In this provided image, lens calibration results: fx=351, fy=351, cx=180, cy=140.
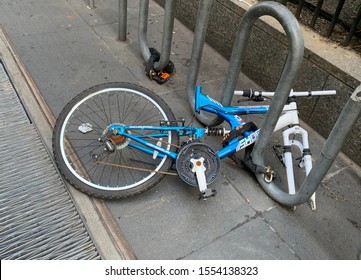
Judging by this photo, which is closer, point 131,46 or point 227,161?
point 227,161

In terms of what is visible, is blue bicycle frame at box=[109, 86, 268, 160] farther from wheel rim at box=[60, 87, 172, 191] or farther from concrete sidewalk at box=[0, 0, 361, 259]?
concrete sidewalk at box=[0, 0, 361, 259]

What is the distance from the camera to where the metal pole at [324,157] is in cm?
185

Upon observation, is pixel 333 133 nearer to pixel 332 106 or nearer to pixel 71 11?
pixel 332 106

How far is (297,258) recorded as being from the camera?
2.34 m

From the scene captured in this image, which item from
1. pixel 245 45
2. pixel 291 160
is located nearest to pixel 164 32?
pixel 245 45

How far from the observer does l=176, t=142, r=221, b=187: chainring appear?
248 centimetres

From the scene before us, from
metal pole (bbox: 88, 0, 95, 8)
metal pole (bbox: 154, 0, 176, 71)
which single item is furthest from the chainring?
metal pole (bbox: 88, 0, 95, 8)

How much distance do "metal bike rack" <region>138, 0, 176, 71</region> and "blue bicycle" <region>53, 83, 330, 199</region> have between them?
2.87ft

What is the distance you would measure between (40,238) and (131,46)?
8.52 ft

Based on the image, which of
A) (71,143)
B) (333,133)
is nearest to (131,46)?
(71,143)

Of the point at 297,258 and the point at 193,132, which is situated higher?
the point at 193,132

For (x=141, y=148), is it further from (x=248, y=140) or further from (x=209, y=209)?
(x=248, y=140)

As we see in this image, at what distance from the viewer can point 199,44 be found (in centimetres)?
301

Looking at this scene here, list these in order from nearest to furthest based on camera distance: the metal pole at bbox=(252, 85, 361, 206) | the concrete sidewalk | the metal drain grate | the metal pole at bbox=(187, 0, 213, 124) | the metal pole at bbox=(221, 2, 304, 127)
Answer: the metal pole at bbox=(252, 85, 361, 206) < the metal pole at bbox=(221, 2, 304, 127) < the metal drain grate < the concrete sidewalk < the metal pole at bbox=(187, 0, 213, 124)
